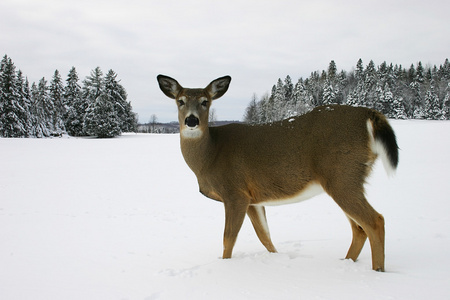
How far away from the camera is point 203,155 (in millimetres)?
5027

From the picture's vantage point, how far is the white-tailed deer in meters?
4.05

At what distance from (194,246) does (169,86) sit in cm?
318

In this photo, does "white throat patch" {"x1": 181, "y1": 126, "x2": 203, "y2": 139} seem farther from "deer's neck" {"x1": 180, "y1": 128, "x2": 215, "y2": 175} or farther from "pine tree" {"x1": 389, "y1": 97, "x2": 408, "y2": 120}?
"pine tree" {"x1": 389, "y1": 97, "x2": 408, "y2": 120}

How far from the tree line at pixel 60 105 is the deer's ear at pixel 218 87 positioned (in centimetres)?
5298

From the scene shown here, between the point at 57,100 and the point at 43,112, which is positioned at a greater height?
the point at 57,100

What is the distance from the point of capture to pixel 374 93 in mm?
68625

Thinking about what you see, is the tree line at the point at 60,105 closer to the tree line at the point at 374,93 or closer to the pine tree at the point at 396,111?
the tree line at the point at 374,93

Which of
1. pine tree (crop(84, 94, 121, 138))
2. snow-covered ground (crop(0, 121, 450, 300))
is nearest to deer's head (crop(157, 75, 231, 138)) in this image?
snow-covered ground (crop(0, 121, 450, 300))

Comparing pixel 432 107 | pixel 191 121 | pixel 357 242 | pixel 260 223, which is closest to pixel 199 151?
pixel 191 121

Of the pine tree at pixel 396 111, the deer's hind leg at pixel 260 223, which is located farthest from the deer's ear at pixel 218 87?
the pine tree at pixel 396 111

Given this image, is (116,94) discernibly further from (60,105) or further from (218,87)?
(218,87)

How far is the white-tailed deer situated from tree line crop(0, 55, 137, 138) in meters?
53.2

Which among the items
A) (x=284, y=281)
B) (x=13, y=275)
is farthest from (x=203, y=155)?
(x=13, y=275)

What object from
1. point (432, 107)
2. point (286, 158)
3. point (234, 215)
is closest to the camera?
point (286, 158)
